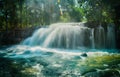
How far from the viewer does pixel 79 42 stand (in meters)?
23.3

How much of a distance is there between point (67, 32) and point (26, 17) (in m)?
19.9

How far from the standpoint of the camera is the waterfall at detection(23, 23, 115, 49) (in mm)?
22578

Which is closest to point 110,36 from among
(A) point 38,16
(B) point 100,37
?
(B) point 100,37

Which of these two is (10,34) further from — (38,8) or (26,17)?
→ (38,8)

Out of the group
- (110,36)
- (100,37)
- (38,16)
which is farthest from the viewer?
(38,16)

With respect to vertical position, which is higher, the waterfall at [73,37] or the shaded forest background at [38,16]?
the shaded forest background at [38,16]

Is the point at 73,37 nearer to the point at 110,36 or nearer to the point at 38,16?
the point at 110,36

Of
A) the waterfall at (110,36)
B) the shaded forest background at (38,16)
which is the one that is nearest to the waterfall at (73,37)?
Result: the waterfall at (110,36)

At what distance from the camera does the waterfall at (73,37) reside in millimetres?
22578

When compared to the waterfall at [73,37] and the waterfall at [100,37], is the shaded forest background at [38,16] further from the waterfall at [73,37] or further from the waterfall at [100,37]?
the waterfall at [100,37]

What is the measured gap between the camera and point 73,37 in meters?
22.8

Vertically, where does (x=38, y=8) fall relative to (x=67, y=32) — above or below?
above

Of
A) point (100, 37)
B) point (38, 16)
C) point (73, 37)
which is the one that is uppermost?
point (38, 16)

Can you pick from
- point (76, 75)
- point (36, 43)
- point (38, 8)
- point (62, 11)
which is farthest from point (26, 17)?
point (76, 75)
